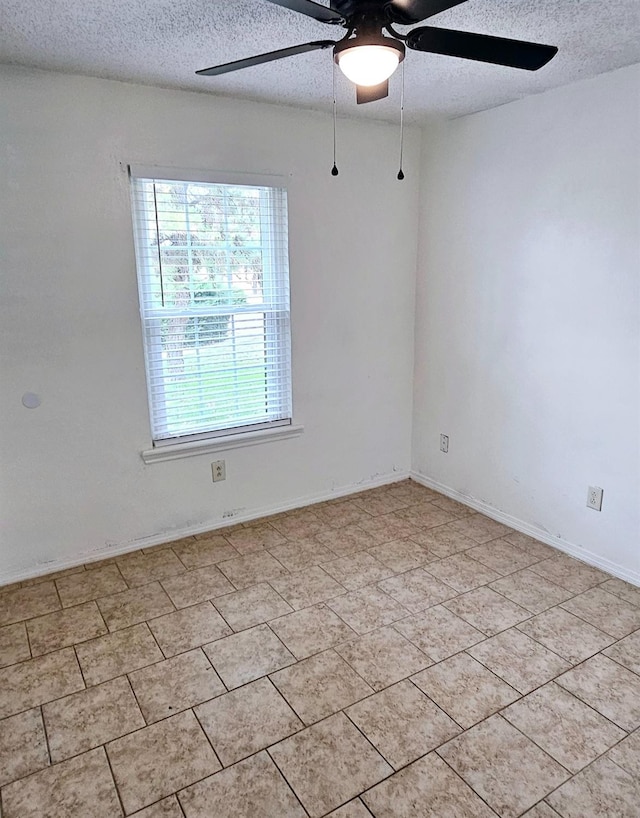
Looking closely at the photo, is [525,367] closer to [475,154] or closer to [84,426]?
[475,154]

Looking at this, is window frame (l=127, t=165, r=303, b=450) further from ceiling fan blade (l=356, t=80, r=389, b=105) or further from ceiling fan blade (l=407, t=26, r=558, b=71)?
ceiling fan blade (l=407, t=26, r=558, b=71)

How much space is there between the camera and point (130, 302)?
2.78 metres

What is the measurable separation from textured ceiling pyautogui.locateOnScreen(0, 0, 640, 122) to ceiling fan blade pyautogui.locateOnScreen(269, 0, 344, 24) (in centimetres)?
34

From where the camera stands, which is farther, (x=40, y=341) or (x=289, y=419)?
(x=289, y=419)

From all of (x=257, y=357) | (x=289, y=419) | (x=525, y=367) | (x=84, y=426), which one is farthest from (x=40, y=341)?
(x=525, y=367)

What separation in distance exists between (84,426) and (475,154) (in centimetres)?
261

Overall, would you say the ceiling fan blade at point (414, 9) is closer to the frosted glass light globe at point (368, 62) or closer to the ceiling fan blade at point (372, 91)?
the frosted glass light globe at point (368, 62)

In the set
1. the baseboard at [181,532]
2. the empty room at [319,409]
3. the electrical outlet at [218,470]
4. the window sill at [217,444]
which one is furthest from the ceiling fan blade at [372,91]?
the baseboard at [181,532]

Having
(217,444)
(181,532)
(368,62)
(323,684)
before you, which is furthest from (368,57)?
(181,532)

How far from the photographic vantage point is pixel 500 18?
193 cm

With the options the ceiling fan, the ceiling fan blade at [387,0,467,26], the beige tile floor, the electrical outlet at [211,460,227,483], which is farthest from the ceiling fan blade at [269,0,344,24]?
the electrical outlet at [211,460,227,483]

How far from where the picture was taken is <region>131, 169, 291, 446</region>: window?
2.81 m

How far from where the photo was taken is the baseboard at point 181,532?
9.07ft

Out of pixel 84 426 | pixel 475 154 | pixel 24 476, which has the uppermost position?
pixel 475 154
